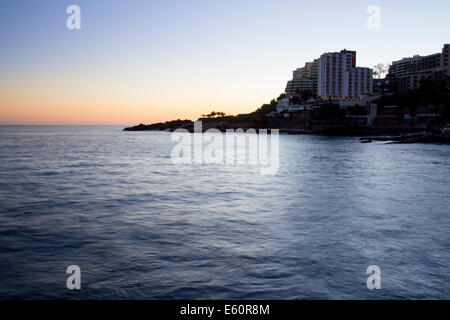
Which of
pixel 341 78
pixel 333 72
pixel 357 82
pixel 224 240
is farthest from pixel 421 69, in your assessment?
pixel 224 240

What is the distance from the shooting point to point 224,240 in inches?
443

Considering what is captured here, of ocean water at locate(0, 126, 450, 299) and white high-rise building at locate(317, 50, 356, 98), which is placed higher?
white high-rise building at locate(317, 50, 356, 98)

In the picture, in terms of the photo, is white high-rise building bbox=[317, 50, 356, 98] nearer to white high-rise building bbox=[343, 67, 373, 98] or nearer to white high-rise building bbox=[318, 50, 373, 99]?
white high-rise building bbox=[318, 50, 373, 99]

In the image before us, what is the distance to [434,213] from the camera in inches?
575

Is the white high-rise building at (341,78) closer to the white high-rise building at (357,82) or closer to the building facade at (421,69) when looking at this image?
the white high-rise building at (357,82)

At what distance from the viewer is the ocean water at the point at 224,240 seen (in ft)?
26.2

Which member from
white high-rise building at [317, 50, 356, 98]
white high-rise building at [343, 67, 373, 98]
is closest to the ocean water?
white high-rise building at [317, 50, 356, 98]

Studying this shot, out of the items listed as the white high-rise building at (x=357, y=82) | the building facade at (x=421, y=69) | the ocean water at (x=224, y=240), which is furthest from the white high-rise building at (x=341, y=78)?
the ocean water at (x=224, y=240)

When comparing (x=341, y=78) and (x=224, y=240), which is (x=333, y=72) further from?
(x=224, y=240)

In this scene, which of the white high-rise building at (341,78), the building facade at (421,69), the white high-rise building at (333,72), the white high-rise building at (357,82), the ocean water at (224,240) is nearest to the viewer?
the ocean water at (224,240)

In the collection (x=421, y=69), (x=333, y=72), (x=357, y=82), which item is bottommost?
(x=357, y=82)

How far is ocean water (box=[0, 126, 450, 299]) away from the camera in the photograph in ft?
26.2
